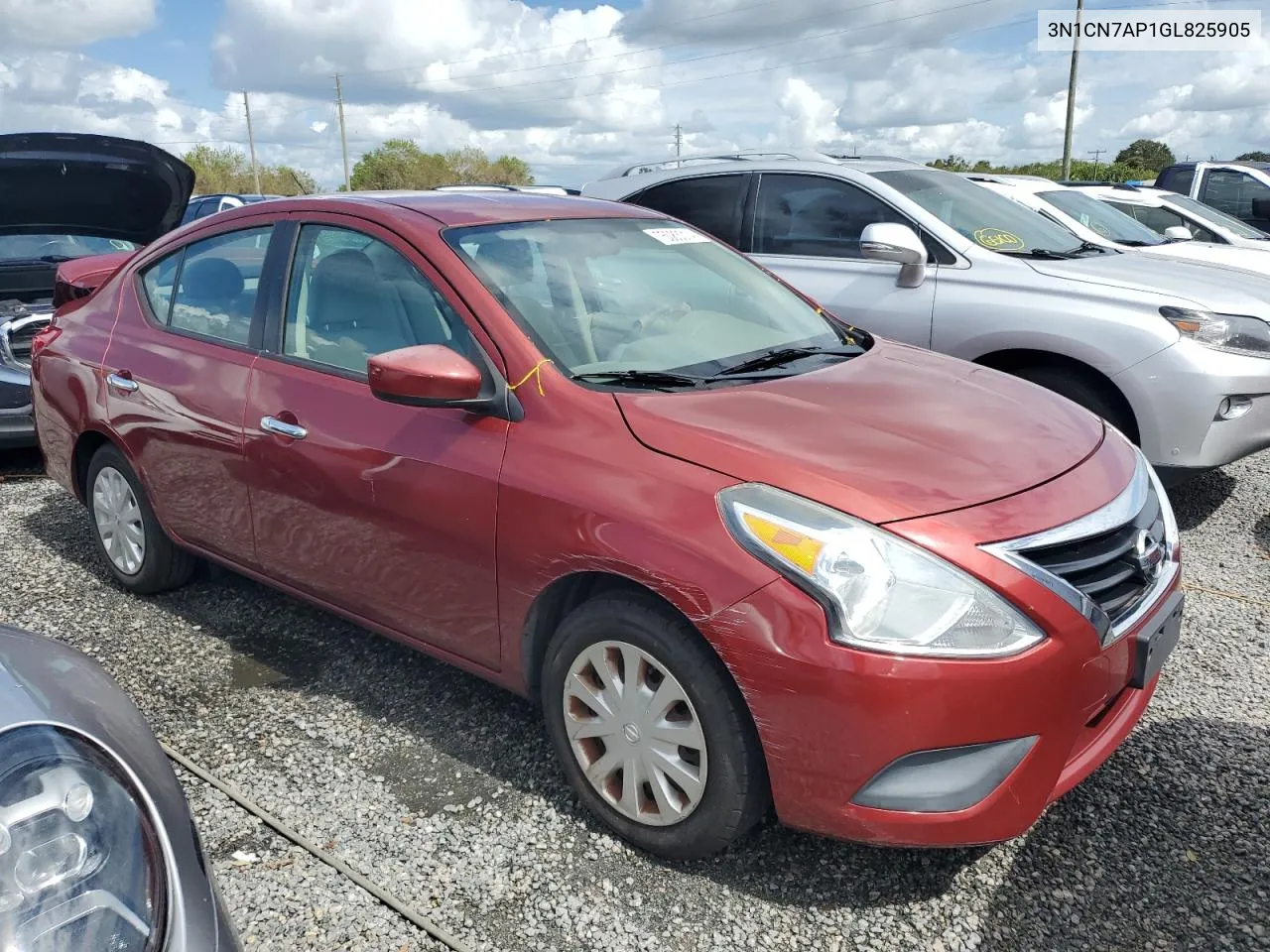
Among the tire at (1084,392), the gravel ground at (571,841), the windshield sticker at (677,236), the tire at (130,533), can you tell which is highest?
the windshield sticker at (677,236)

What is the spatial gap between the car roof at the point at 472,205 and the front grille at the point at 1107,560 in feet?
6.22

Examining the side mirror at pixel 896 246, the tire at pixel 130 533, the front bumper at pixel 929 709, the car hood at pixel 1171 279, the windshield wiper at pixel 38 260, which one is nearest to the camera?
the front bumper at pixel 929 709

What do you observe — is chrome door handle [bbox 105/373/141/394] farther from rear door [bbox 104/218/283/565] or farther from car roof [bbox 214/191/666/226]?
car roof [bbox 214/191/666/226]

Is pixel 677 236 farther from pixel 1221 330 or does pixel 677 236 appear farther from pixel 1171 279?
pixel 1171 279

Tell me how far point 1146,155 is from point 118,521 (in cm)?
5565

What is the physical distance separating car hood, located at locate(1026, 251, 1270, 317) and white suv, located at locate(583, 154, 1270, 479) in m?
0.02

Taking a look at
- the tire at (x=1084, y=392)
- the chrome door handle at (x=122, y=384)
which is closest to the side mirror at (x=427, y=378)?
the chrome door handle at (x=122, y=384)

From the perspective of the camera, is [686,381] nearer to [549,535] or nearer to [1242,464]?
[549,535]

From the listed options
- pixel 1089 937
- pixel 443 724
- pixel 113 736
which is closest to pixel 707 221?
pixel 443 724

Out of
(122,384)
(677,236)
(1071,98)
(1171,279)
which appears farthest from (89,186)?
(1071,98)

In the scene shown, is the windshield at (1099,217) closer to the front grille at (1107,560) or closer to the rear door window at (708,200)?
the rear door window at (708,200)

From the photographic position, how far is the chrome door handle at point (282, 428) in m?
3.12

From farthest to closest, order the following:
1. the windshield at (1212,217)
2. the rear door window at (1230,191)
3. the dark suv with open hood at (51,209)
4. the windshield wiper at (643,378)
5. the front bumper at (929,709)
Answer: the rear door window at (1230,191) < the windshield at (1212,217) < the dark suv with open hood at (51,209) < the windshield wiper at (643,378) < the front bumper at (929,709)

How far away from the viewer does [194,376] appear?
3555mm
